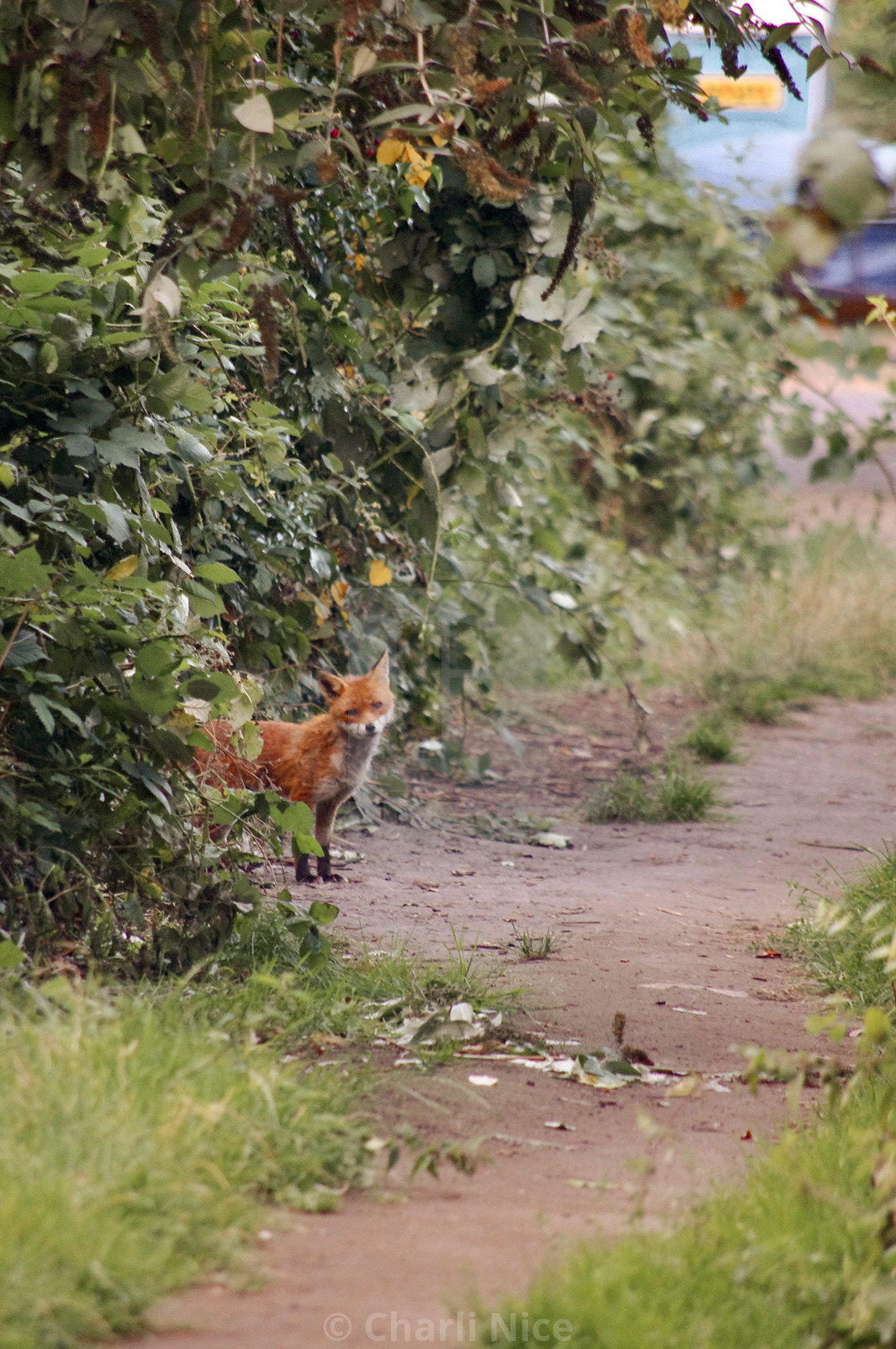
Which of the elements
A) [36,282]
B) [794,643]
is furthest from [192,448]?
[794,643]

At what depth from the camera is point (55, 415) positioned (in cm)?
335

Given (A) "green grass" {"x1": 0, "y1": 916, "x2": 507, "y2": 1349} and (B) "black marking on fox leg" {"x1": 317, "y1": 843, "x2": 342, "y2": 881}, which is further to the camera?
(B) "black marking on fox leg" {"x1": 317, "y1": 843, "x2": 342, "y2": 881}

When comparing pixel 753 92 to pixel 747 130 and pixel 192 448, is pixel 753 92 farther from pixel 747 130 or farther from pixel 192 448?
pixel 192 448

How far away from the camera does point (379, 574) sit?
5.97 meters

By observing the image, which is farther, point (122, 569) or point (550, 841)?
point (550, 841)

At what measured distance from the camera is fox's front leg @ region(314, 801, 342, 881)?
507cm

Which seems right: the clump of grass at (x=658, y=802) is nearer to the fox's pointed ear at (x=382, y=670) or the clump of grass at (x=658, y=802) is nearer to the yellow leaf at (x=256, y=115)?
the fox's pointed ear at (x=382, y=670)

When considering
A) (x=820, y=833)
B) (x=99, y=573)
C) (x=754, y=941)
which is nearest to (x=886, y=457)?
(x=820, y=833)

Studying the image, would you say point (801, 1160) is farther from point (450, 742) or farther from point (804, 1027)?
point (450, 742)

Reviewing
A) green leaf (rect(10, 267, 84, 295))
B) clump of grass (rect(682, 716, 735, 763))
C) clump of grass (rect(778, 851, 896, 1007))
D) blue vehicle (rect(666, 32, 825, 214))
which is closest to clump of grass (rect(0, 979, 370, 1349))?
green leaf (rect(10, 267, 84, 295))

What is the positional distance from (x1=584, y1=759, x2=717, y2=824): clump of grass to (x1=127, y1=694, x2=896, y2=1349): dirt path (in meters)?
0.19

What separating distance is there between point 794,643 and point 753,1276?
27.9 ft

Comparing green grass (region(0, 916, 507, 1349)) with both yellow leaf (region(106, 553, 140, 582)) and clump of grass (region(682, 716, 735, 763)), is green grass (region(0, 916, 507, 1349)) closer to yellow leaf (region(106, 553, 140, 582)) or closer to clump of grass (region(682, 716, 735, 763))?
yellow leaf (region(106, 553, 140, 582))

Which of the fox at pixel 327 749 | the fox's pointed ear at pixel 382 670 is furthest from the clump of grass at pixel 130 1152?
the fox's pointed ear at pixel 382 670
